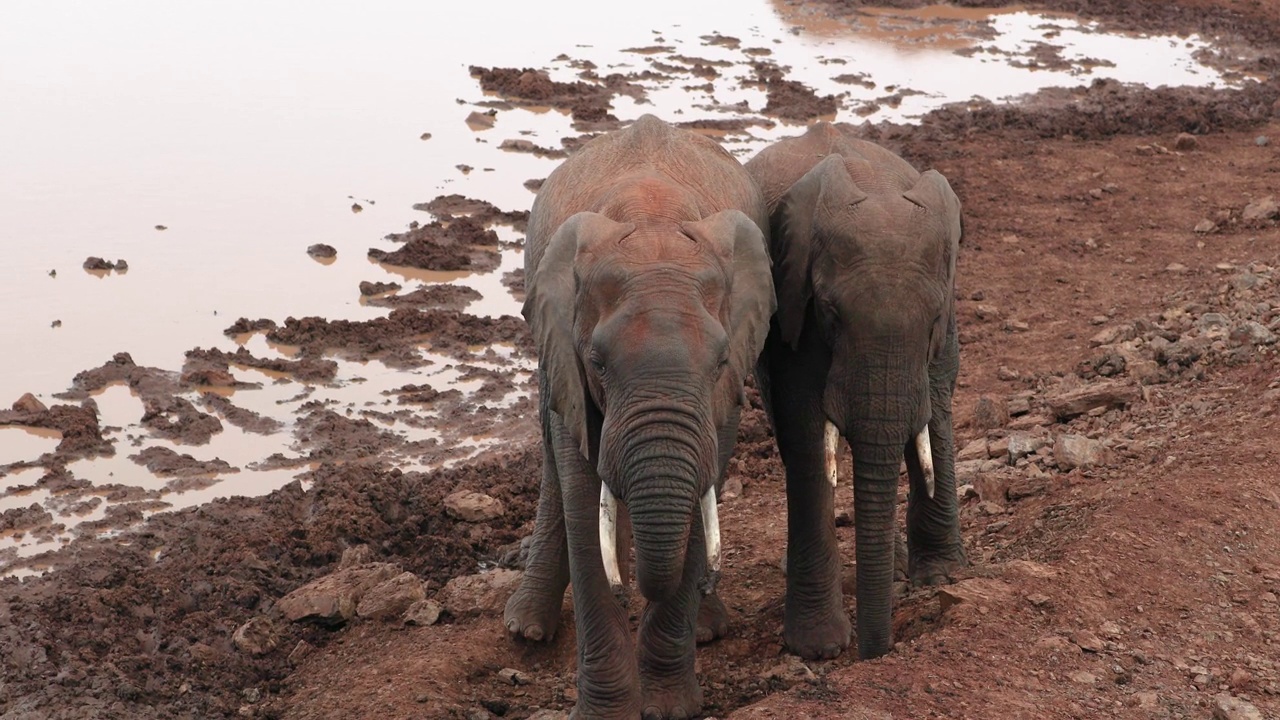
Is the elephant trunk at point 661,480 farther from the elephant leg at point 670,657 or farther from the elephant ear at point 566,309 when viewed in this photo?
the elephant leg at point 670,657

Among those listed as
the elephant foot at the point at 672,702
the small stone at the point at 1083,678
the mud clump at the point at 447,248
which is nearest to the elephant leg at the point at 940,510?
the small stone at the point at 1083,678

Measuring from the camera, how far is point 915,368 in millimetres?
6777

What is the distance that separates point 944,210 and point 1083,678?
2186 mm

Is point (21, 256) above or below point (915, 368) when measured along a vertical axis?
below

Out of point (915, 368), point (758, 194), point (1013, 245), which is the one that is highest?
point (758, 194)

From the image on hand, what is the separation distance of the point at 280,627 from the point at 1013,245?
9992 millimetres

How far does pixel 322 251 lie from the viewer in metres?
15.2

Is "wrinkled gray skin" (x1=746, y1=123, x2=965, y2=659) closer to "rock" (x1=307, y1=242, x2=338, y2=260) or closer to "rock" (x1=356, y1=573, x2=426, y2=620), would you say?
"rock" (x1=356, y1=573, x2=426, y2=620)

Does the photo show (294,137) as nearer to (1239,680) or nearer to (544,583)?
(544,583)

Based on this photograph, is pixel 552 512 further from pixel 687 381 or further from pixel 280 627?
pixel 687 381

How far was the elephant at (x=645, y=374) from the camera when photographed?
5.59 m

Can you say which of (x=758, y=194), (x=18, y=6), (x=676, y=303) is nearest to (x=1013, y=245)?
(x=758, y=194)

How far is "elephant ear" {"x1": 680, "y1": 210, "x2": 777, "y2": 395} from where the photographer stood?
6133 millimetres

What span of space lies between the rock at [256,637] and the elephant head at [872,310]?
306 centimetres
